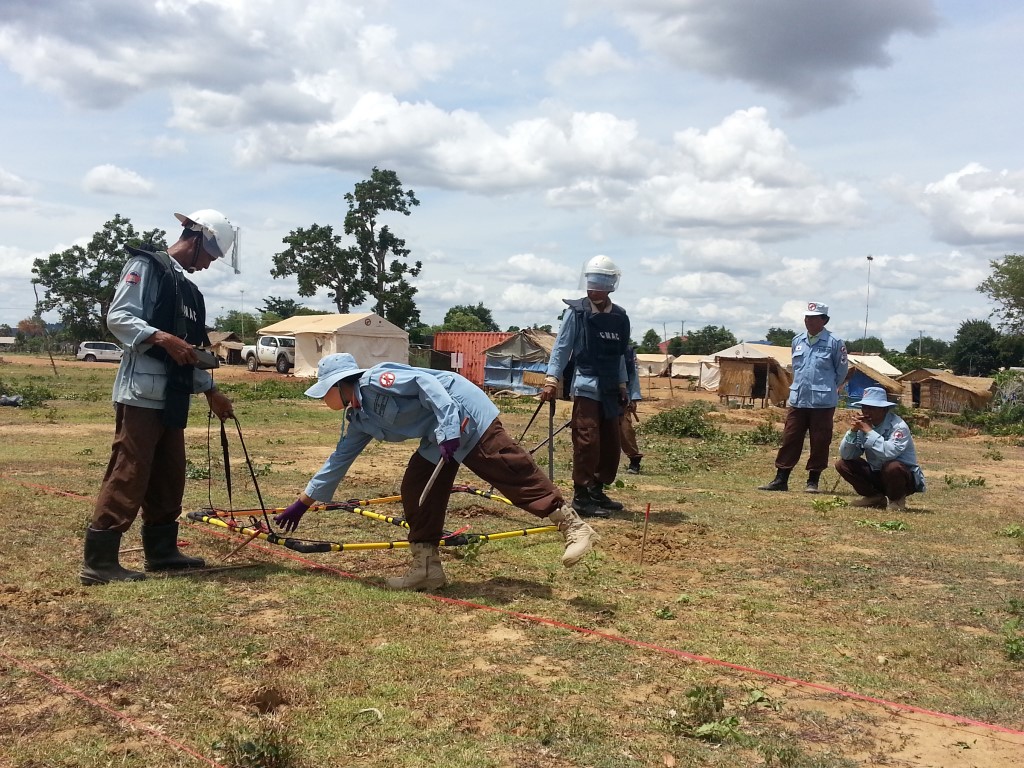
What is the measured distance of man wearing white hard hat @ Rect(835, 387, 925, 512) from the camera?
29.4ft

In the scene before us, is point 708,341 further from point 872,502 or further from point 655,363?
point 872,502

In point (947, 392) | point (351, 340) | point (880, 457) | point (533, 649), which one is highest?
point (351, 340)

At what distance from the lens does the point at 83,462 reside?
11.3 m

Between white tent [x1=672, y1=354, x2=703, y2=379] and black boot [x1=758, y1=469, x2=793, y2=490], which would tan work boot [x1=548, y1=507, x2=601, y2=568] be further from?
white tent [x1=672, y1=354, x2=703, y2=379]

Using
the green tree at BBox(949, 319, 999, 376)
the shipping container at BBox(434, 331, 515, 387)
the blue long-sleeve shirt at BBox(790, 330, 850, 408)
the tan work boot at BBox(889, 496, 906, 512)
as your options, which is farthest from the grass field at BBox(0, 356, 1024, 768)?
the green tree at BBox(949, 319, 999, 376)

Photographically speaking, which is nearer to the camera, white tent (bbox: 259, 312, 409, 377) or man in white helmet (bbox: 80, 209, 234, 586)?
man in white helmet (bbox: 80, 209, 234, 586)

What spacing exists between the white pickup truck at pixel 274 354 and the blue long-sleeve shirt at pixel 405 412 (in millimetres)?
40892

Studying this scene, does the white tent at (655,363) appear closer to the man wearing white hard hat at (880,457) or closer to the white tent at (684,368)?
the white tent at (684,368)

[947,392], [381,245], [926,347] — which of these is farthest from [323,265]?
[926,347]

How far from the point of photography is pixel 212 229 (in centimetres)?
608

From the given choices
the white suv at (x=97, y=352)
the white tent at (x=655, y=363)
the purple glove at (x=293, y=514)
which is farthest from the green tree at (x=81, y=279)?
the purple glove at (x=293, y=514)

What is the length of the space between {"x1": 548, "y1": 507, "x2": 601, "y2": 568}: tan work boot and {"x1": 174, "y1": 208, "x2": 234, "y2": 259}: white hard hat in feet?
9.97

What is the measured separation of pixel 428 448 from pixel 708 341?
75580 mm

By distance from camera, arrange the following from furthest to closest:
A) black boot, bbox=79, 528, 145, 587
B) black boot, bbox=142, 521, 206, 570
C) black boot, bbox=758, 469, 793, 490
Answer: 1. black boot, bbox=758, 469, 793, 490
2. black boot, bbox=142, 521, 206, 570
3. black boot, bbox=79, 528, 145, 587
